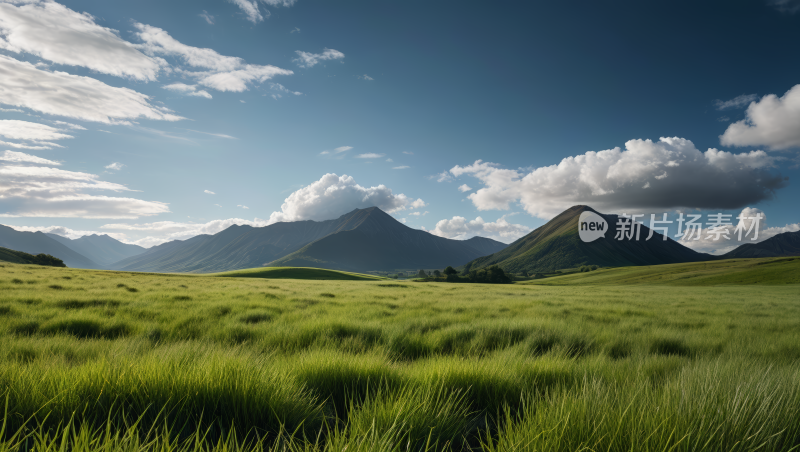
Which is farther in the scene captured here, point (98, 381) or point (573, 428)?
point (98, 381)

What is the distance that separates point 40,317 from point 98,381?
6537 millimetres

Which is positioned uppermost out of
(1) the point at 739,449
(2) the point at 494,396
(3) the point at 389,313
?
(1) the point at 739,449

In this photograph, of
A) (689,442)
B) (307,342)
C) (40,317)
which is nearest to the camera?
(689,442)

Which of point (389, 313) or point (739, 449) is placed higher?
point (739, 449)

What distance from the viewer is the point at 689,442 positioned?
56.2 inches

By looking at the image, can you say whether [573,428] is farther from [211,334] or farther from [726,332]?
[726,332]

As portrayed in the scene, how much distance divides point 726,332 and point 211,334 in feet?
34.0

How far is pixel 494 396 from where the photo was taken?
2.54 m

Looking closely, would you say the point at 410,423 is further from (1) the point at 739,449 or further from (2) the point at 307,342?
(2) the point at 307,342

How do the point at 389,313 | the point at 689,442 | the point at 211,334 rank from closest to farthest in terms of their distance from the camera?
1. the point at 689,442
2. the point at 211,334
3. the point at 389,313

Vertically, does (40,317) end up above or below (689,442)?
below

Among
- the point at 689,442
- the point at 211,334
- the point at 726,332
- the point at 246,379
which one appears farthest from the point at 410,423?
the point at 726,332

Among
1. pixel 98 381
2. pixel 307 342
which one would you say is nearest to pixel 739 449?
pixel 98 381

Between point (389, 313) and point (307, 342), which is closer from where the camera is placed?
point (307, 342)
